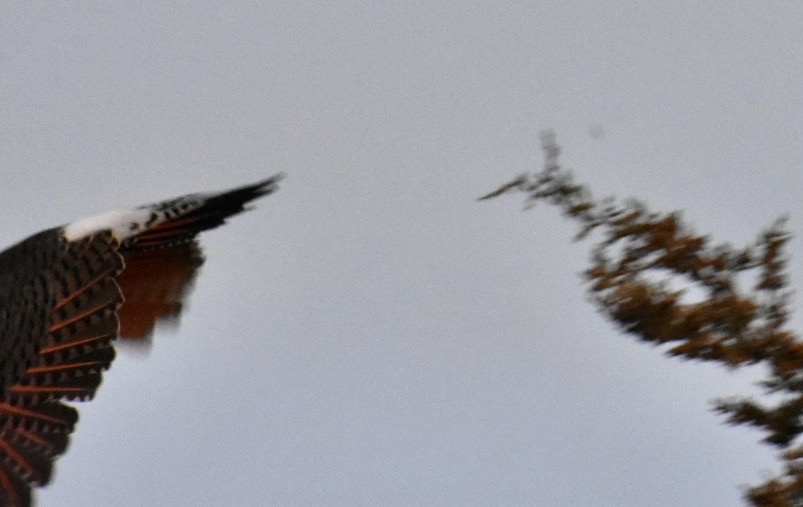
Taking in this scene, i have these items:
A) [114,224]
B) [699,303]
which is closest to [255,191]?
[114,224]

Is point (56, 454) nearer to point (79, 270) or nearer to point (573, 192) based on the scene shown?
point (79, 270)

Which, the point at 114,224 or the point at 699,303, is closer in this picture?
the point at 699,303

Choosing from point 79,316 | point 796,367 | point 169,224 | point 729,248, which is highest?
point 169,224

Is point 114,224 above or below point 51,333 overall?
above

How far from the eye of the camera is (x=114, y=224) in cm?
915

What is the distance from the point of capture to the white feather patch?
29.8 ft

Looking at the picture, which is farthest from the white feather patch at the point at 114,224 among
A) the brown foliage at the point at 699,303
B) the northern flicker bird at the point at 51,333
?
the brown foliage at the point at 699,303

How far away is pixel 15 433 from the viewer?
9.04 meters

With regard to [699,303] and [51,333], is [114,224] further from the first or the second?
[699,303]

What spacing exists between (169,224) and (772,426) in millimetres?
5189

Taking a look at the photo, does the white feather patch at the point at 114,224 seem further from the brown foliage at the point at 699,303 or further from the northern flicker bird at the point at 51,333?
the brown foliage at the point at 699,303

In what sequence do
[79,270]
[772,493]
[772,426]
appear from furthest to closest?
[79,270] → [772,426] → [772,493]

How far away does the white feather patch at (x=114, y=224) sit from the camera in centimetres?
908

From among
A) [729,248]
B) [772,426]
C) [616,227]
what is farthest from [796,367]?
[616,227]
